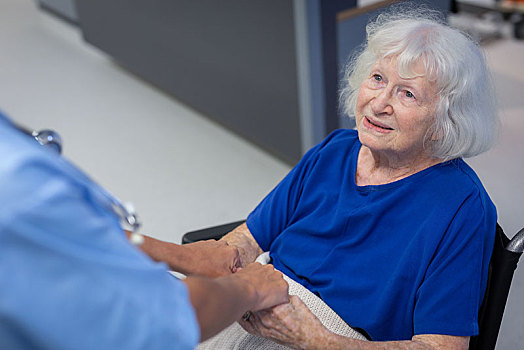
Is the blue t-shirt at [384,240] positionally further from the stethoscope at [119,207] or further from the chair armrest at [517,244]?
the stethoscope at [119,207]

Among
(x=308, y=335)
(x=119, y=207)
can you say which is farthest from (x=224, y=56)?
(x=119, y=207)

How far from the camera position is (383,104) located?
155 cm

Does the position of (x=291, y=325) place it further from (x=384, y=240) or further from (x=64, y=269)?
(x=64, y=269)

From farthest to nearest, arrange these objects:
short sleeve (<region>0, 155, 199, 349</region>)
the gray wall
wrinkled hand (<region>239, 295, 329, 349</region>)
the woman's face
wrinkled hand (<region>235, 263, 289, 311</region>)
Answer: the gray wall, the woman's face, wrinkled hand (<region>239, 295, 329, 349</region>), wrinkled hand (<region>235, 263, 289, 311</region>), short sleeve (<region>0, 155, 199, 349</region>)

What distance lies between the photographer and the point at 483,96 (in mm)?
Answer: 1503

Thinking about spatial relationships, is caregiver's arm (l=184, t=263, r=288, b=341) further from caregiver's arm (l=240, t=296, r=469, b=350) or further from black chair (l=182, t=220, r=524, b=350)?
black chair (l=182, t=220, r=524, b=350)

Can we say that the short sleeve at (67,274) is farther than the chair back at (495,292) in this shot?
No

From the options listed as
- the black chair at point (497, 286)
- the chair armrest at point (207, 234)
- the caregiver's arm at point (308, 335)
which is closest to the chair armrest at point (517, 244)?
the black chair at point (497, 286)

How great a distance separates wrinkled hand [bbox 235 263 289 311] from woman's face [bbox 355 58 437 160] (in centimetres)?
44

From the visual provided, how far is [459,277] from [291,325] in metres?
0.39

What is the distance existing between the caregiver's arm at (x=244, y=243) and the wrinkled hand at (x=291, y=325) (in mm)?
328

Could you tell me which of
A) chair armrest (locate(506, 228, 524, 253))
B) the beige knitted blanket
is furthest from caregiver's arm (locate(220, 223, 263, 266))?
chair armrest (locate(506, 228, 524, 253))

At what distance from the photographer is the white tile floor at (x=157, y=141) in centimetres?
318

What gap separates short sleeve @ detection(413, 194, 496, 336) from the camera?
141 centimetres
